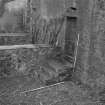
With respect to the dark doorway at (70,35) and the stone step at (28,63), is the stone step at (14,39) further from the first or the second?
the dark doorway at (70,35)

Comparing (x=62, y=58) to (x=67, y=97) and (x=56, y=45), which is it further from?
(x=67, y=97)

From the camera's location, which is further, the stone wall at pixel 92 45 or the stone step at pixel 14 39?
the stone step at pixel 14 39

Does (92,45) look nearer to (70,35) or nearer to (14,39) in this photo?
(70,35)

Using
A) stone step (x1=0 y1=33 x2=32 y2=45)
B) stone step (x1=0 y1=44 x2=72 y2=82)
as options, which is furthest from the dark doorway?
stone step (x1=0 y1=33 x2=32 y2=45)

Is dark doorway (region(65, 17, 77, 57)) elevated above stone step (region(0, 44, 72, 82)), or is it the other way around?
dark doorway (region(65, 17, 77, 57))

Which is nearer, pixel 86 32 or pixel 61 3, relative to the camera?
pixel 86 32

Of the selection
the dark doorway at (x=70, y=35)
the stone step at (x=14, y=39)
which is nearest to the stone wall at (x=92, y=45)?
the dark doorway at (x=70, y=35)

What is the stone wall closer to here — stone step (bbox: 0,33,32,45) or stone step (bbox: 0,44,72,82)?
stone step (bbox: 0,44,72,82)

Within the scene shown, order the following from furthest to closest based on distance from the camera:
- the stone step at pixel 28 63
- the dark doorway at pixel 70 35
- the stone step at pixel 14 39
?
the stone step at pixel 14 39 → the dark doorway at pixel 70 35 → the stone step at pixel 28 63

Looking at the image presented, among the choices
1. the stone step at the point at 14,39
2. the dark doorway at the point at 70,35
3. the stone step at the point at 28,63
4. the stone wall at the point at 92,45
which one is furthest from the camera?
the stone step at the point at 14,39

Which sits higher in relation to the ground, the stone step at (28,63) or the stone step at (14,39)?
the stone step at (14,39)

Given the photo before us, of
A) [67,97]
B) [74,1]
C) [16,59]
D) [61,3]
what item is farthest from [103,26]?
[16,59]

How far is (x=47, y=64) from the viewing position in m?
5.67

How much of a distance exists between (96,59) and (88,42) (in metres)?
0.59
